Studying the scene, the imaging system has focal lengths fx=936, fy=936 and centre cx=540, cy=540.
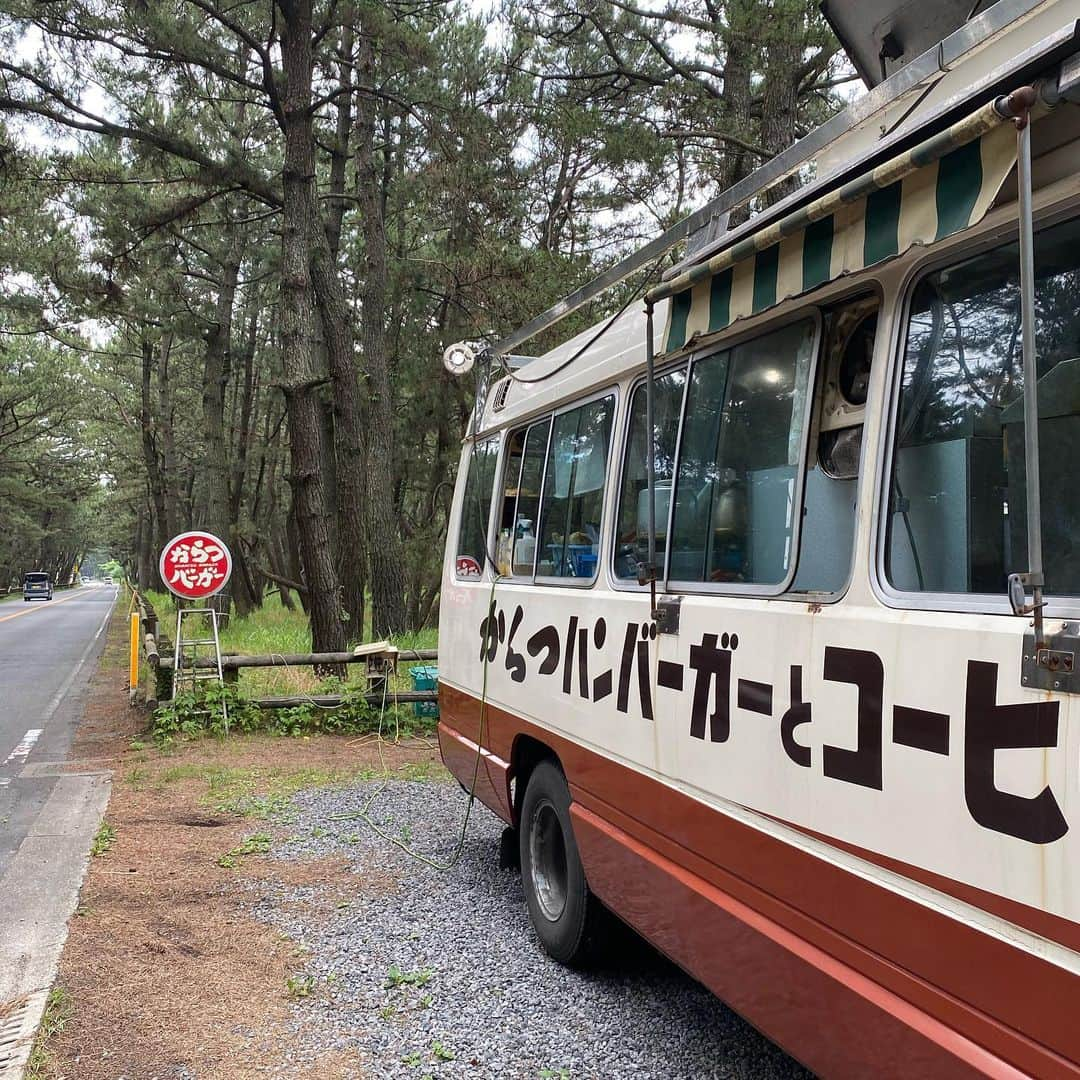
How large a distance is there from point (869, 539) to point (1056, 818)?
825 millimetres

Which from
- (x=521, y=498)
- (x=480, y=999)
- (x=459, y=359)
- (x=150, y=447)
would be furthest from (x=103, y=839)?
(x=150, y=447)

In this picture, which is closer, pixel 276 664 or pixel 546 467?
pixel 546 467

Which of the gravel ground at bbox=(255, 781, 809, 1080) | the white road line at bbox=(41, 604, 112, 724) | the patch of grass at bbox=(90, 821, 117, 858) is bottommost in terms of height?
the white road line at bbox=(41, 604, 112, 724)

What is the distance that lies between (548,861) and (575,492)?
1.80 m

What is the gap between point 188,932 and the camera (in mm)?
4668

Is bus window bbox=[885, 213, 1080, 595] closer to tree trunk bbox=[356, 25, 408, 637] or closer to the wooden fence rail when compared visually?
the wooden fence rail

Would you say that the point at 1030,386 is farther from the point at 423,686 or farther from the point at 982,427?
the point at 423,686

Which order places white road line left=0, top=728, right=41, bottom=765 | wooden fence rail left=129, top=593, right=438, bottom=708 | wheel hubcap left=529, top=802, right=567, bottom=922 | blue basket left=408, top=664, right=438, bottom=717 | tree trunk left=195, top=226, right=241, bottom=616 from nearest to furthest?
1. wheel hubcap left=529, top=802, right=567, bottom=922
2. white road line left=0, top=728, right=41, bottom=765
3. wooden fence rail left=129, top=593, right=438, bottom=708
4. blue basket left=408, top=664, right=438, bottom=717
5. tree trunk left=195, top=226, right=241, bottom=616

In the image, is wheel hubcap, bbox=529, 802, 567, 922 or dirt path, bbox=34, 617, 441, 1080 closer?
dirt path, bbox=34, 617, 441, 1080

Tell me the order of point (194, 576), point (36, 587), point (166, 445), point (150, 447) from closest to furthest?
point (194, 576) < point (166, 445) < point (150, 447) < point (36, 587)

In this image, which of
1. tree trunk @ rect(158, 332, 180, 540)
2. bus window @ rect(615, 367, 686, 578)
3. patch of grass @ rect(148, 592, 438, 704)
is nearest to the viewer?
bus window @ rect(615, 367, 686, 578)

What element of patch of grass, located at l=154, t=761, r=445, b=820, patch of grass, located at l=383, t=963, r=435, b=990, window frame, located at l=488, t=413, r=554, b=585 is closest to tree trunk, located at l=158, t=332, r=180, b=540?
patch of grass, located at l=154, t=761, r=445, b=820

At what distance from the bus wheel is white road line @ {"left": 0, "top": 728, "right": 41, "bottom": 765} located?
6.40m

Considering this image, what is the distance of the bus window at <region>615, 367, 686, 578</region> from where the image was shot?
347 cm
